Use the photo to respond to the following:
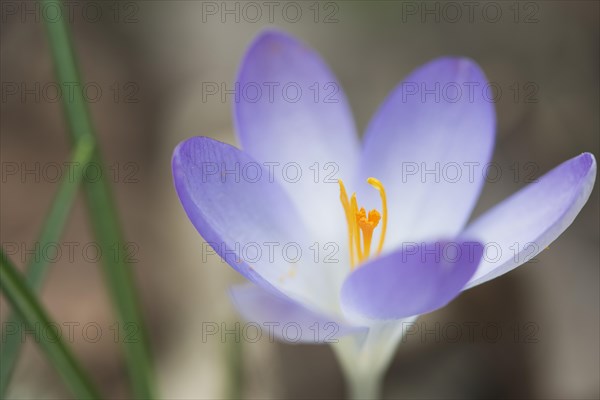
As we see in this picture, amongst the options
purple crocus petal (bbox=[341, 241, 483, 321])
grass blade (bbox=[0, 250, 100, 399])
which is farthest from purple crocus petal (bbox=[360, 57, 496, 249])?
grass blade (bbox=[0, 250, 100, 399])

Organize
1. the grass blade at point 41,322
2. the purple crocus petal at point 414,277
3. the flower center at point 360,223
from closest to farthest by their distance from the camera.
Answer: the purple crocus petal at point 414,277 < the grass blade at point 41,322 < the flower center at point 360,223

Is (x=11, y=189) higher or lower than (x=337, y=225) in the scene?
lower

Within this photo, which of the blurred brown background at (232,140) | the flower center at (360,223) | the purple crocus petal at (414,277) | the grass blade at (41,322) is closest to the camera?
the purple crocus petal at (414,277)

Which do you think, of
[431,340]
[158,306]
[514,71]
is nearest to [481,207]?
[431,340]

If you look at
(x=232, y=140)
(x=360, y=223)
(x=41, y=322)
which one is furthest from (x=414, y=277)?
(x=232, y=140)

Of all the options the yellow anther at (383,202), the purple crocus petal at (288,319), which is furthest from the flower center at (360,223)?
the purple crocus petal at (288,319)

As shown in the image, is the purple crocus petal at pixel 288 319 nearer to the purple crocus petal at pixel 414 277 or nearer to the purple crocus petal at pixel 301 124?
the purple crocus petal at pixel 414 277

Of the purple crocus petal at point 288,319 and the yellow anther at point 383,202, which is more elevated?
the yellow anther at point 383,202

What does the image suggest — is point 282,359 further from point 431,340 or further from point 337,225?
point 337,225
